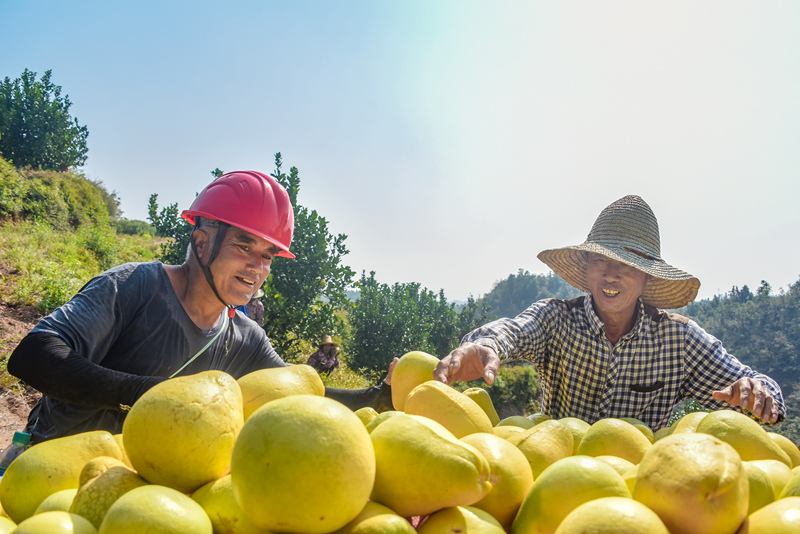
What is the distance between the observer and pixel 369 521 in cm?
88

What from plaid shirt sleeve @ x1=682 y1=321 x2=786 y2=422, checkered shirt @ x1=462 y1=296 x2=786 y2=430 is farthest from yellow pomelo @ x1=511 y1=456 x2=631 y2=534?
plaid shirt sleeve @ x1=682 y1=321 x2=786 y2=422

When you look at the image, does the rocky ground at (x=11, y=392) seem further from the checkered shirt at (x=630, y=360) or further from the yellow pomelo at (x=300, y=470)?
the yellow pomelo at (x=300, y=470)

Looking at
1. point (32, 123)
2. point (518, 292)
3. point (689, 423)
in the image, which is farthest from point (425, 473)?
point (518, 292)

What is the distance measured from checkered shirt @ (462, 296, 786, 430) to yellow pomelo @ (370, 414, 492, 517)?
7.57ft

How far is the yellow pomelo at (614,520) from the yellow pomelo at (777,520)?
20 cm

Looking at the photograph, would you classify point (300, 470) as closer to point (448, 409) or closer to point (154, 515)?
point (154, 515)

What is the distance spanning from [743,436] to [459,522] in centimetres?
107

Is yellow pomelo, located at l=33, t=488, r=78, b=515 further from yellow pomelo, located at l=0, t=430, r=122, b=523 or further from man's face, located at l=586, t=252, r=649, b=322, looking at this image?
man's face, located at l=586, t=252, r=649, b=322

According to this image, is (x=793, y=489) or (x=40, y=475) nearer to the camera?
(x=793, y=489)

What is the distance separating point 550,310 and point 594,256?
587mm

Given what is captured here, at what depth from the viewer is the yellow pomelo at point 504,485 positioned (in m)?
1.14

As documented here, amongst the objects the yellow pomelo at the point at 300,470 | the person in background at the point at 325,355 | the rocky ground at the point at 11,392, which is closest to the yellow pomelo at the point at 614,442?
the yellow pomelo at the point at 300,470

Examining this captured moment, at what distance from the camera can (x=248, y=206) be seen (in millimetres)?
2600

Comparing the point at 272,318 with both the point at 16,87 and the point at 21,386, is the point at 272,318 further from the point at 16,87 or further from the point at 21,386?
the point at 16,87
